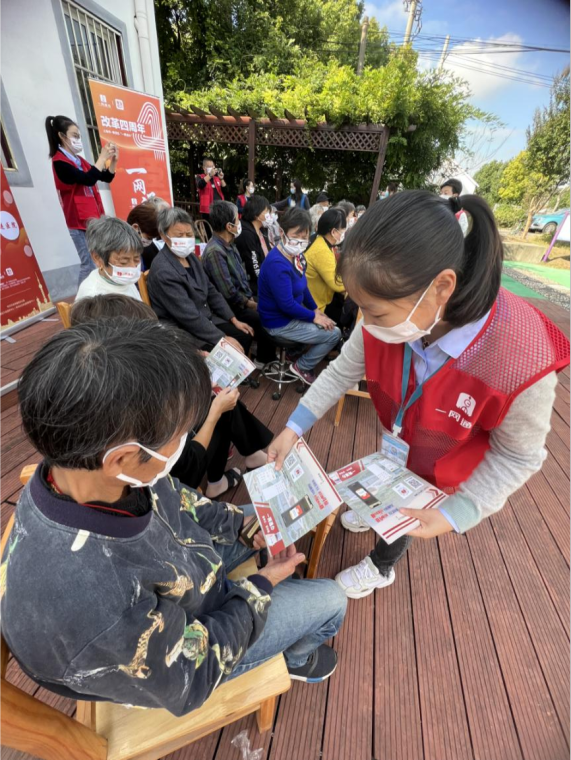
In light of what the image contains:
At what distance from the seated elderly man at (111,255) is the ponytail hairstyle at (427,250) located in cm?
163

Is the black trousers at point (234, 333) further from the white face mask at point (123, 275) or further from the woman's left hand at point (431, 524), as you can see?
the woman's left hand at point (431, 524)

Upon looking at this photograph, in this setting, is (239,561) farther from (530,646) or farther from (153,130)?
(153,130)

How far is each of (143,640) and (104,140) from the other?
516 centimetres

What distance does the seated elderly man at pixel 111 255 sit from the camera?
1.95 meters

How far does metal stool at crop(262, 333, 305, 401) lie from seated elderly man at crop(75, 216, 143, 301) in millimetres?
1231

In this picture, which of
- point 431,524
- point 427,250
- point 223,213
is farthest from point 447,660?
point 223,213

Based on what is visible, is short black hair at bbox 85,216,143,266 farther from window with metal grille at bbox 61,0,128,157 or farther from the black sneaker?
window with metal grille at bbox 61,0,128,157

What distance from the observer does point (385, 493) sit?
1183 millimetres

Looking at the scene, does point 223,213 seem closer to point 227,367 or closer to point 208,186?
point 227,367

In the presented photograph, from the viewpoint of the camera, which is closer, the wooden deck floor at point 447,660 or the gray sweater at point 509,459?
the gray sweater at point 509,459

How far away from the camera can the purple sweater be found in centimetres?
261

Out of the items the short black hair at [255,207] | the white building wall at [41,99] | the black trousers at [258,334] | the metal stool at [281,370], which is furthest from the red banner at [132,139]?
the metal stool at [281,370]

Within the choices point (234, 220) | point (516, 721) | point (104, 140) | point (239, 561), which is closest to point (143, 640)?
point (239, 561)

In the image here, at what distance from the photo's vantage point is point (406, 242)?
767mm
